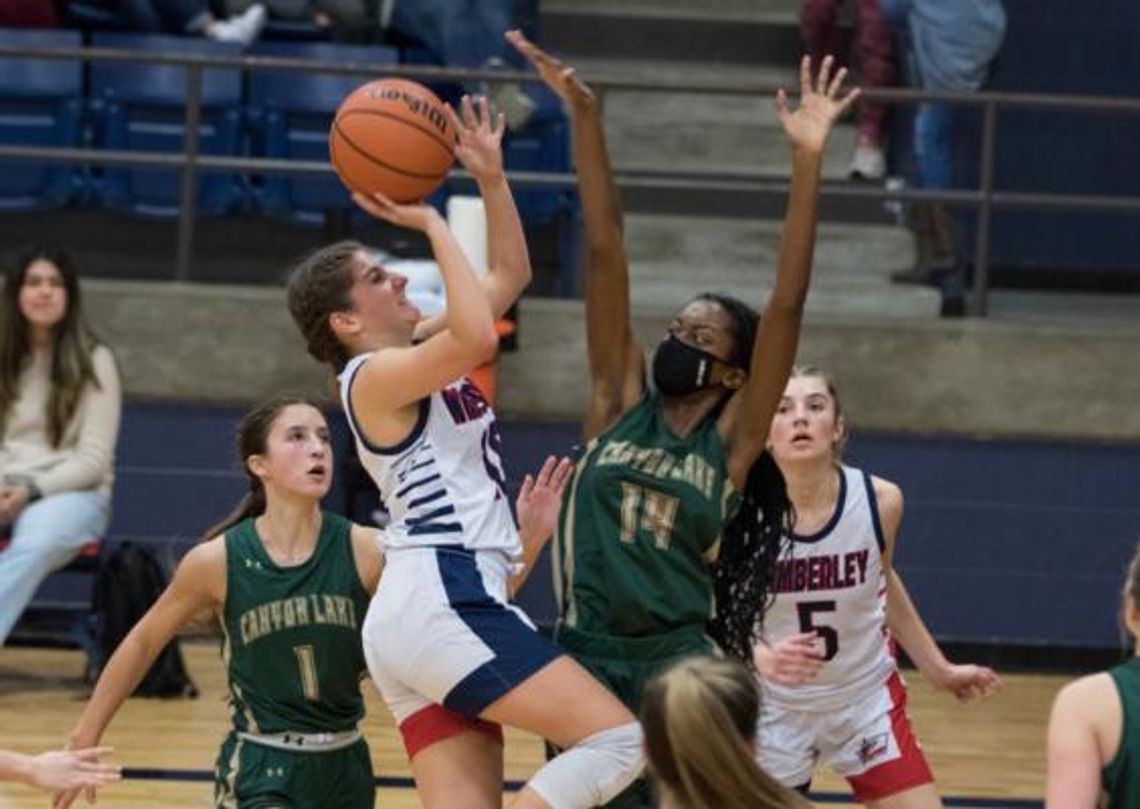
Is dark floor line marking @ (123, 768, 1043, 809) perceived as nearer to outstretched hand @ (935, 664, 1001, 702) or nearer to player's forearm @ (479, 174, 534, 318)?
outstretched hand @ (935, 664, 1001, 702)

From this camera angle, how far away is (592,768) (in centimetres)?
497

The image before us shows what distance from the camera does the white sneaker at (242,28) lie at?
35.5ft

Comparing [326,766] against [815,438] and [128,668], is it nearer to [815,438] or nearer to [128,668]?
[128,668]

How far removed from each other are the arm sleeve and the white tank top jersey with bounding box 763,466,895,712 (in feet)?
10.9

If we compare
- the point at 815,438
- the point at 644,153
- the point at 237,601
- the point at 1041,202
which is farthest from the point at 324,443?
the point at 644,153

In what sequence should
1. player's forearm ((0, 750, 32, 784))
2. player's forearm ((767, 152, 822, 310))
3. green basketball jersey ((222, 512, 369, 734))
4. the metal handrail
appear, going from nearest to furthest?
player's forearm ((0, 750, 32, 784)), player's forearm ((767, 152, 822, 310)), green basketball jersey ((222, 512, 369, 734)), the metal handrail

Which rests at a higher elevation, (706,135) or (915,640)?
(706,135)

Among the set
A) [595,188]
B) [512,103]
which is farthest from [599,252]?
[512,103]

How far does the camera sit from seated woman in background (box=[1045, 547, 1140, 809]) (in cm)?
414

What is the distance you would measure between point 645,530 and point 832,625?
1267 millimetres

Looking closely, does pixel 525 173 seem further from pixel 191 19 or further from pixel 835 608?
pixel 835 608

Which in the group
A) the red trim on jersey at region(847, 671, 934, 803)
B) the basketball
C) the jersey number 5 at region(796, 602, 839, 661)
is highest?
the basketball

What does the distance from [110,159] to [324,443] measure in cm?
405

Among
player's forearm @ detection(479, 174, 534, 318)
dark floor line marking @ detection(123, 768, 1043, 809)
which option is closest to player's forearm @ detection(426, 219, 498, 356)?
player's forearm @ detection(479, 174, 534, 318)
